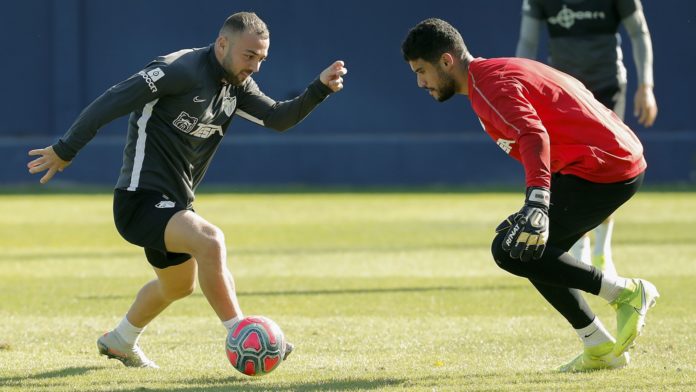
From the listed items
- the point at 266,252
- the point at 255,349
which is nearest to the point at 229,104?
the point at 255,349

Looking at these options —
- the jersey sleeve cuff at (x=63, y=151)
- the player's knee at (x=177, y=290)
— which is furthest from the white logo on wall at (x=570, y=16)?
the jersey sleeve cuff at (x=63, y=151)

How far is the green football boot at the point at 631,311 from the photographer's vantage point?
6.16 meters

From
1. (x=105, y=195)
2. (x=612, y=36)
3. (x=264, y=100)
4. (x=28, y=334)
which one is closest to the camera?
(x=264, y=100)

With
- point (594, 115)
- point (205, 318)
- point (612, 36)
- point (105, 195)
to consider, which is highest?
point (594, 115)

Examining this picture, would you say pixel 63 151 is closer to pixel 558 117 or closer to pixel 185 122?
pixel 185 122

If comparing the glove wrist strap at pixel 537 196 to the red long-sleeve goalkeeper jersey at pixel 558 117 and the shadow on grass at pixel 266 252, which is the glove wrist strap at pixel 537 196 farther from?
the shadow on grass at pixel 266 252

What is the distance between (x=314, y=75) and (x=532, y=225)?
19.0 m

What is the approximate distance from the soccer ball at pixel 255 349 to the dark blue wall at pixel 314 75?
1730cm

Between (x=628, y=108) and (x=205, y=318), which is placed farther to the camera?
(x=628, y=108)

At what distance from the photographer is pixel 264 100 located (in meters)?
6.90

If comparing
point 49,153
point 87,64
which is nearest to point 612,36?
point 49,153

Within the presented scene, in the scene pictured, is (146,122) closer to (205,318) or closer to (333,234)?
(205,318)

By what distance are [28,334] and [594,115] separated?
3.70 m

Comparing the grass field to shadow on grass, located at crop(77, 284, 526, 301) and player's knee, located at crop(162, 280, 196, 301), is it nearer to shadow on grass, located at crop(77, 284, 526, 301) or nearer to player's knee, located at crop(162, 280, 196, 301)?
shadow on grass, located at crop(77, 284, 526, 301)
